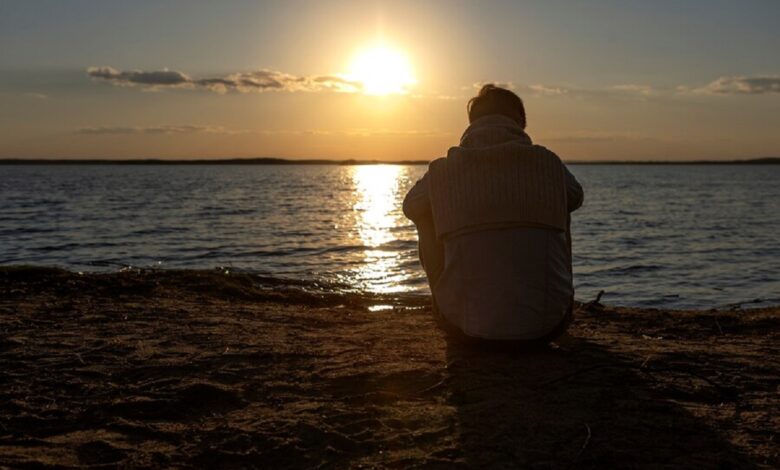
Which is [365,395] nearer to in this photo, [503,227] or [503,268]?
[503,268]

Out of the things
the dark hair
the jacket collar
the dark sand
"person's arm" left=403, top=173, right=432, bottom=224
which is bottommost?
the dark sand

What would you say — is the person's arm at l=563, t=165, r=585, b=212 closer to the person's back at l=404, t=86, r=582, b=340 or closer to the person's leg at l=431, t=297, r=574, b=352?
the person's back at l=404, t=86, r=582, b=340

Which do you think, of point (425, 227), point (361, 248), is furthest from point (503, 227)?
point (361, 248)

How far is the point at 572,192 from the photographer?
4840mm

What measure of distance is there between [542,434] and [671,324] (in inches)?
Answer: 160

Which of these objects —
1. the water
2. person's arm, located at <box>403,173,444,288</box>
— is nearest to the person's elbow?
person's arm, located at <box>403,173,444,288</box>

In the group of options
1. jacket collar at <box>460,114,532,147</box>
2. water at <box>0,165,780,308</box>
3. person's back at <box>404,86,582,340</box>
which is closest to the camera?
person's back at <box>404,86,582,340</box>

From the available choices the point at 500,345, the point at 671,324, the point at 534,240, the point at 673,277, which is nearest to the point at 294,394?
the point at 500,345

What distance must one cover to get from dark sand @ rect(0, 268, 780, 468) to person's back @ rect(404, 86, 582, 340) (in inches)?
14.2

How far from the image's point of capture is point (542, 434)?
365 cm

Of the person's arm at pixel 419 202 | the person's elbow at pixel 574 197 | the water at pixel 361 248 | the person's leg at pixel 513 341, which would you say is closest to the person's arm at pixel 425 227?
the person's arm at pixel 419 202

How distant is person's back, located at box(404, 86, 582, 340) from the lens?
4.53 m

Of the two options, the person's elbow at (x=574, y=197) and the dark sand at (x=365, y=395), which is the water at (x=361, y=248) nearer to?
the dark sand at (x=365, y=395)

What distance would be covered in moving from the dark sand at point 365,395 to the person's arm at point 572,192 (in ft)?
3.39
